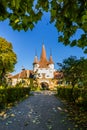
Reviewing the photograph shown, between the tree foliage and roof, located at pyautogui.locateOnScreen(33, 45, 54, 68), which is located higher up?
roof, located at pyautogui.locateOnScreen(33, 45, 54, 68)

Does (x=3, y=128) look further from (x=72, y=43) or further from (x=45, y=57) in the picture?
(x=45, y=57)

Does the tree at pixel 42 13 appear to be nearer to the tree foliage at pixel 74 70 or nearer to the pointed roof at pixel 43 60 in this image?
the tree foliage at pixel 74 70

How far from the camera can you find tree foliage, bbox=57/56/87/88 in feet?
113

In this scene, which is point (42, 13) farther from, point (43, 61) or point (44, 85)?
point (43, 61)

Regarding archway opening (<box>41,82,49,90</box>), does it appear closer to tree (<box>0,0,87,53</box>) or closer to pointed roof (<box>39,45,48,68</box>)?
pointed roof (<box>39,45,48,68</box>)

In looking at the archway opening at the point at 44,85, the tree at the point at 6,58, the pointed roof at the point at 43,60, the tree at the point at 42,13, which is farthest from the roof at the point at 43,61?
the tree at the point at 42,13

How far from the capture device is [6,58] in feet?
208

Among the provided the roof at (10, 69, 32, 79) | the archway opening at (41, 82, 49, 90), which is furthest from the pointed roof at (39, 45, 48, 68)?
the archway opening at (41, 82, 49, 90)

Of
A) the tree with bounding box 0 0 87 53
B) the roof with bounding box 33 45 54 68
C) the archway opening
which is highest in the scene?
the roof with bounding box 33 45 54 68

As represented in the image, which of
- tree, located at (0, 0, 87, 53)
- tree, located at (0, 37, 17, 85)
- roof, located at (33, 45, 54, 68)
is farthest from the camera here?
roof, located at (33, 45, 54, 68)

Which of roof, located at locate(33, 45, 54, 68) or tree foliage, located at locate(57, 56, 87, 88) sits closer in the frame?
tree foliage, located at locate(57, 56, 87, 88)

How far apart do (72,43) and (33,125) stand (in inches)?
290

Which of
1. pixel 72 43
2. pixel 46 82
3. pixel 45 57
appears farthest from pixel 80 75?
pixel 45 57

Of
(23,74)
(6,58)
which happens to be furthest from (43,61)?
(6,58)
